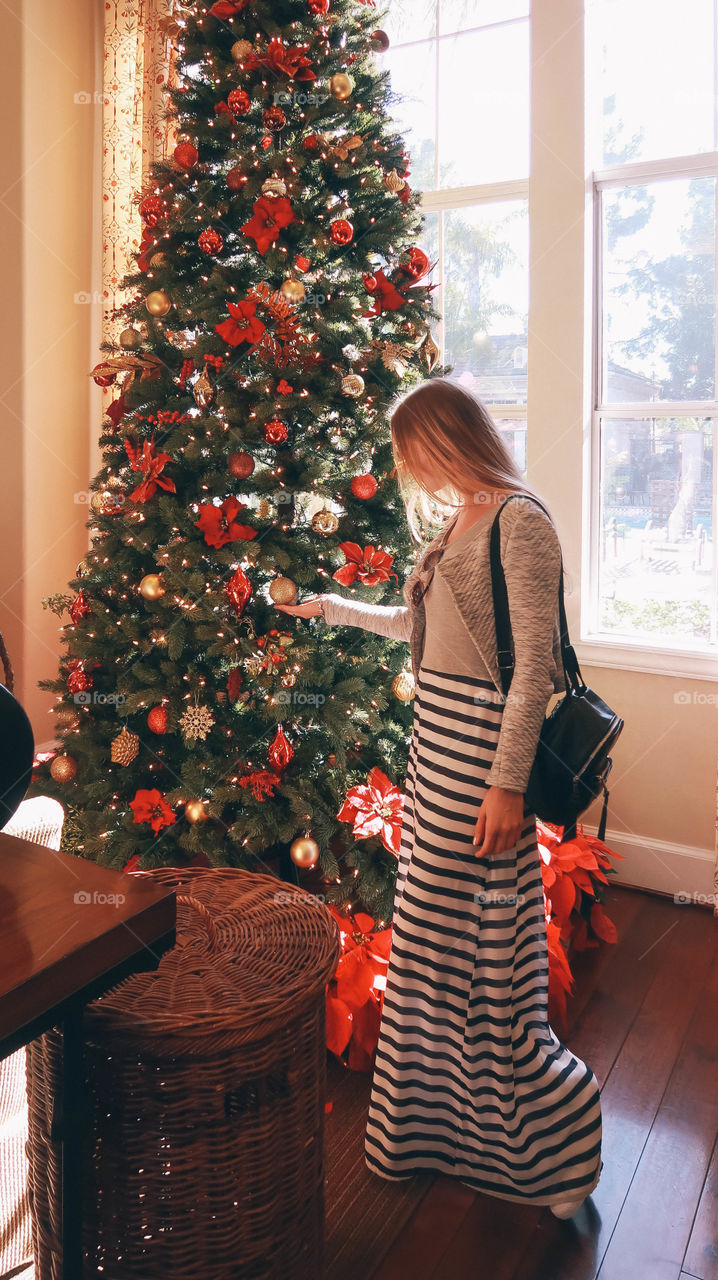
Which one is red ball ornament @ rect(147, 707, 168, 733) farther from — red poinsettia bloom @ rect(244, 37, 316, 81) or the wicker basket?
red poinsettia bloom @ rect(244, 37, 316, 81)

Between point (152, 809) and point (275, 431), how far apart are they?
3.15 feet

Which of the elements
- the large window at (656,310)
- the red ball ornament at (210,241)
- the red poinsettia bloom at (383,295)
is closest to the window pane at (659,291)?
the large window at (656,310)

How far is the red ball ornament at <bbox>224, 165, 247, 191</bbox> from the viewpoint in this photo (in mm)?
2123

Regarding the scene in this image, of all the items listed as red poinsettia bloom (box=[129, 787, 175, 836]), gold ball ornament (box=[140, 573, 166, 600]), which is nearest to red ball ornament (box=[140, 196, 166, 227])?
gold ball ornament (box=[140, 573, 166, 600])

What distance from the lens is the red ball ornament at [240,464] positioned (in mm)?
2074

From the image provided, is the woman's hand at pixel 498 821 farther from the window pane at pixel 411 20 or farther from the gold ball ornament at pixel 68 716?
the window pane at pixel 411 20

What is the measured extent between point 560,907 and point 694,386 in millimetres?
1710

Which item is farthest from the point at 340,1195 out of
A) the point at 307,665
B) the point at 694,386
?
the point at 694,386

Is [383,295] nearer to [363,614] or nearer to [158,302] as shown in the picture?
[158,302]

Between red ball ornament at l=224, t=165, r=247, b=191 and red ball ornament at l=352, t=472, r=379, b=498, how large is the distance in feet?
2.48

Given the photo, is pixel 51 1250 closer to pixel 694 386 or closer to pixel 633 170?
pixel 694 386

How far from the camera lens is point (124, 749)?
2.24 metres

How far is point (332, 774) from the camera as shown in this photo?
2.21m

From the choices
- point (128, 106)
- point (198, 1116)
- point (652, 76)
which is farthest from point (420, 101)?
point (198, 1116)
